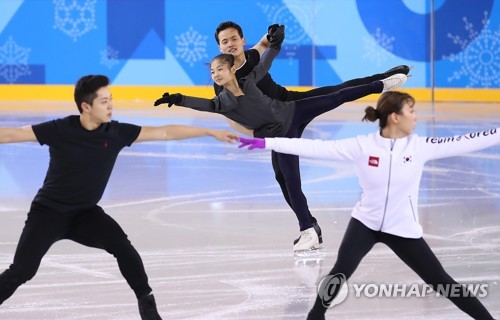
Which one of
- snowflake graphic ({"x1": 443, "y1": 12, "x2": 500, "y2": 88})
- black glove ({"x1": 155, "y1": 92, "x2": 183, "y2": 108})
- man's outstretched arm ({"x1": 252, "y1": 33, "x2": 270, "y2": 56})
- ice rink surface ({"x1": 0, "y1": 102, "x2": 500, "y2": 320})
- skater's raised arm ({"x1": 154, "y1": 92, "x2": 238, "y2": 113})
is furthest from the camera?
snowflake graphic ({"x1": 443, "y1": 12, "x2": 500, "y2": 88})

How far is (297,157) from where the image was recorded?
602 cm

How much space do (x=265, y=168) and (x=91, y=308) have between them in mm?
5005

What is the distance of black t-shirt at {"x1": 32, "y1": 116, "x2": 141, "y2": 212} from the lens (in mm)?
4102

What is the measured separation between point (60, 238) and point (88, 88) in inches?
25.5

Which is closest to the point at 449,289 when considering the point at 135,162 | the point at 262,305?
the point at 262,305

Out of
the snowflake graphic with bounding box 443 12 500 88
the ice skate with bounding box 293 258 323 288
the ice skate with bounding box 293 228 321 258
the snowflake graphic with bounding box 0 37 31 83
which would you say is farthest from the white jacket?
the snowflake graphic with bounding box 0 37 31 83

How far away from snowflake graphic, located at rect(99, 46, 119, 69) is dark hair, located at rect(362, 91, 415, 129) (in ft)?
47.0

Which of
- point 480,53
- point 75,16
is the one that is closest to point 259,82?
point 480,53

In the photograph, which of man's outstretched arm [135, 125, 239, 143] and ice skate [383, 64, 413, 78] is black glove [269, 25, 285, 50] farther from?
man's outstretched arm [135, 125, 239, 143]

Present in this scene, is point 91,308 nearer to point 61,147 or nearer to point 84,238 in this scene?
point 84,238

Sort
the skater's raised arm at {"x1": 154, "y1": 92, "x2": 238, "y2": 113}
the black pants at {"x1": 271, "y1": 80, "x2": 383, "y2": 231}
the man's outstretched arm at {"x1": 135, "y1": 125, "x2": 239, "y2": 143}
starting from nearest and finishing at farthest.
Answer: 1. the man's outstretched arm at {"x1": 135, "y1": 125, "x2": 239, "y2": 143}
2. the skater's raised arm at {"x1": 154, "y1": 92, "x2": 238, "y2": 113}
3. the black pants at {"x1": 271, "y1": 80, "x2": 383, "y2": 231}

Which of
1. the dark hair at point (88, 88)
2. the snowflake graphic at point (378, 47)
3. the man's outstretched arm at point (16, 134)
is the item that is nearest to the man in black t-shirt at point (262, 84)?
the dark hair at point (88, 88)

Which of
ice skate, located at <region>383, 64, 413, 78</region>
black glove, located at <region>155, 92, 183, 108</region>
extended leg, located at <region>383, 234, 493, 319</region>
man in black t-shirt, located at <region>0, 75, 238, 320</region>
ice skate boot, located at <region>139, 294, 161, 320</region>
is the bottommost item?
ice skate boot, located at <region>139, 294, 161, 320</region>

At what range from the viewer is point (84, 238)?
413 centimetres
